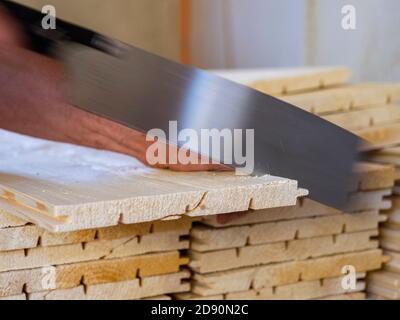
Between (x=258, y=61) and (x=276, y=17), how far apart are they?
18 cm

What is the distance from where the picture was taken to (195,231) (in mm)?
1472

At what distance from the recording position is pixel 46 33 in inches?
51.6

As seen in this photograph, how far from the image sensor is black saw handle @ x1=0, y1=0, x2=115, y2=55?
1312 mm

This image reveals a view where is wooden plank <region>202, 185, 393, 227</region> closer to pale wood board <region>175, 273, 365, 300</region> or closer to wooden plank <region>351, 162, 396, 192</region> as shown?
wooden plank <region>351, 162, 396, 192</region>

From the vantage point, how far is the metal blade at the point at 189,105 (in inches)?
51.4

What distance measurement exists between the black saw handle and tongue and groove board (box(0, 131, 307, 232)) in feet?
0.72

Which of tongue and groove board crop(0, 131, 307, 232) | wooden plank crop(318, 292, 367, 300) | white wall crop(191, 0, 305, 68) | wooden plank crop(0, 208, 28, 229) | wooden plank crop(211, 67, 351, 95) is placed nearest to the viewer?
tongue and groove board crop(0, 131, 307, 232)

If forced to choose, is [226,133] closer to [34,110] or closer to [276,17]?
[34,110]

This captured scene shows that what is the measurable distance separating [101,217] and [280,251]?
20.6 inches

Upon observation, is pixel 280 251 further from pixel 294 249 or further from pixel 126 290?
pixel 126 290

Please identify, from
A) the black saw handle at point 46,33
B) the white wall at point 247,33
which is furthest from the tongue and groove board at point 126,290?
the white wall at point 247,33

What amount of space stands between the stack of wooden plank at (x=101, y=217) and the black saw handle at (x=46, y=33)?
223mm

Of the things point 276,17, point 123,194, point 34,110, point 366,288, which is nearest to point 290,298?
point 366,288

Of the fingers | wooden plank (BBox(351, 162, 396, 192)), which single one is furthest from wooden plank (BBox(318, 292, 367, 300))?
the fingers
